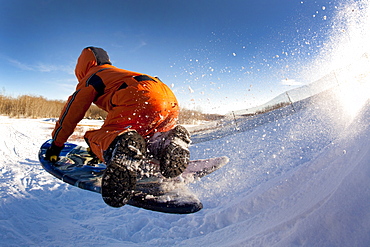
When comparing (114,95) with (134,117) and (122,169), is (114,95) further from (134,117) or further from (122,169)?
(122,169)

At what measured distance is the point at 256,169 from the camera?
11.0 ft

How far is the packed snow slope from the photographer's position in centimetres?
136

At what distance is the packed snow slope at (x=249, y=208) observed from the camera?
1362 millimetres

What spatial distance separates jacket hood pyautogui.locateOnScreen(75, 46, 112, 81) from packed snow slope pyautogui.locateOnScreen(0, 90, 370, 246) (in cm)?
183

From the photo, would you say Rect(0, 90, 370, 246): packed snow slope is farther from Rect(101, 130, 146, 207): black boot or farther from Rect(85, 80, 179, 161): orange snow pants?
Rect(85, 80, 179, 161): orange snow pants

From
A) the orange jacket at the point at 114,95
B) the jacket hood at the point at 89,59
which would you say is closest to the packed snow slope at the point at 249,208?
the orange jacket at the point at 114,95

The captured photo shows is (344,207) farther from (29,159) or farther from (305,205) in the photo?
(29,159)

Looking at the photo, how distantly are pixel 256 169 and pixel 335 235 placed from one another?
2.13 m

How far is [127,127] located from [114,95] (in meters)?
0.33

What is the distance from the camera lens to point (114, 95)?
6.14 feet

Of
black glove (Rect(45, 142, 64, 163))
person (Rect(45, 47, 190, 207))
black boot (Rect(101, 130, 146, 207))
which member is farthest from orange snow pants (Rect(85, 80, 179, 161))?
black glove (Rect(45, 142, 64, 163))

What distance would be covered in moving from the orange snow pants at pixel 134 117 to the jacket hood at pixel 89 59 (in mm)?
763

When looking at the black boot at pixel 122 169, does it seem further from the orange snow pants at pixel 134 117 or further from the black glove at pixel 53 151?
the black glove at pixel 53 151

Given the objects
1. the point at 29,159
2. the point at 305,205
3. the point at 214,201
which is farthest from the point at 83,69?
the point at 29,159
